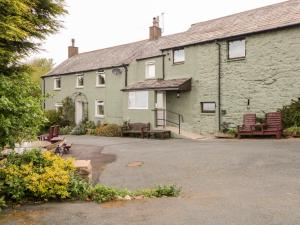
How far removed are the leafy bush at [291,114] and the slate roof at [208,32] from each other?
4.56m

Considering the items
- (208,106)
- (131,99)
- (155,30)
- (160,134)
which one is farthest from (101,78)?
(208,106)

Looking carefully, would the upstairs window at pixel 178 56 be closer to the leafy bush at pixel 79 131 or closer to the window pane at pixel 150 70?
the window pane at pixel 150 70

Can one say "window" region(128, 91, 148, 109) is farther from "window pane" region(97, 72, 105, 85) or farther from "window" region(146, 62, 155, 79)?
"window pane" region(97, 72, 105, 85)

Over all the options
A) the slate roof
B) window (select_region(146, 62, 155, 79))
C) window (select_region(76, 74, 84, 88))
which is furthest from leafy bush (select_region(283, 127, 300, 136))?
window (select_region(76, 74, 84, 88))

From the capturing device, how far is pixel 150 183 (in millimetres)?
10578

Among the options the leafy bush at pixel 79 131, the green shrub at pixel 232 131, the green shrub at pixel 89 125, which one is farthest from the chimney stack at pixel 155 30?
the green shrub at pixel 232 131

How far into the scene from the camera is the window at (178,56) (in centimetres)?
2684

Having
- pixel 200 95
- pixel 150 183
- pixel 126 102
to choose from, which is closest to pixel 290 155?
pixel 150 183

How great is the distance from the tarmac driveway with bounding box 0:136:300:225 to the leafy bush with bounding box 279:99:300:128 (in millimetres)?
3275

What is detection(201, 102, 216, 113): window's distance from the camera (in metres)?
24.5

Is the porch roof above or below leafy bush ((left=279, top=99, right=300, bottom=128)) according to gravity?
above

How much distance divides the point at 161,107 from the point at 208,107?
405cm

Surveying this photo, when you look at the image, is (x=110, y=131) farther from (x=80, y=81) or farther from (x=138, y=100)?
(x=80, y=81)

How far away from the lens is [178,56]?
2716 cm
